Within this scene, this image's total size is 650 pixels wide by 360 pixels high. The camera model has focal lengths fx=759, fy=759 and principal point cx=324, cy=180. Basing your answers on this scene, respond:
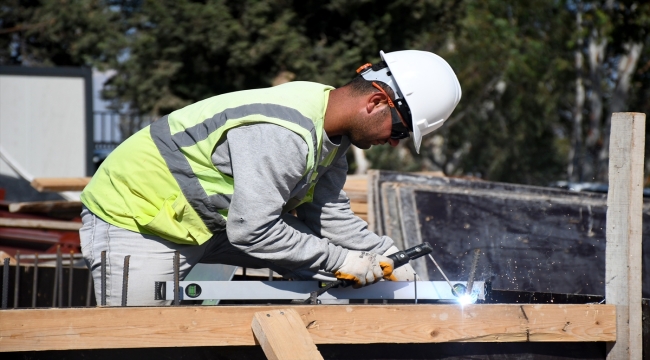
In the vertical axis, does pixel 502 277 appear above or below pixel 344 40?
below

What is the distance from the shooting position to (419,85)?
9.70ft

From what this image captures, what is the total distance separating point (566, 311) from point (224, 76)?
1277cm

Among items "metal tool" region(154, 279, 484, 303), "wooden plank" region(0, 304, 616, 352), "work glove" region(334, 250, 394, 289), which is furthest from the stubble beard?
"wooden plank" region(0, 304, 616, 352)

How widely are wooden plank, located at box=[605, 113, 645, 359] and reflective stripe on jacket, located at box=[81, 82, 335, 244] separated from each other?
3.64ft

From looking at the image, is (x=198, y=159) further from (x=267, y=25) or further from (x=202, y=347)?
(x=267, y=25)

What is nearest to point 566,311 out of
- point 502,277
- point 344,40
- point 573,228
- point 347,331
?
point 347,331

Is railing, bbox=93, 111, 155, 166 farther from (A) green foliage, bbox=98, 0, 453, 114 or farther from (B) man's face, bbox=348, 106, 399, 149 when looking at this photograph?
(B) man's face, bbox=348, 106, 399, 149

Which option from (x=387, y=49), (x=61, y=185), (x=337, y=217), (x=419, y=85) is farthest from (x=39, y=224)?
(x=387, y=49)

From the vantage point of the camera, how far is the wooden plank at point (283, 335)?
229 cm

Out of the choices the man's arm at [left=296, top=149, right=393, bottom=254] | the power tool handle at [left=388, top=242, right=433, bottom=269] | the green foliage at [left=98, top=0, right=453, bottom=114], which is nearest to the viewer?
the power tool handle at [left=388, top=242, right=433, bottom=269]

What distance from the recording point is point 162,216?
2.93 metres

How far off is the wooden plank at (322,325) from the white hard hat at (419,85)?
2.49 feet

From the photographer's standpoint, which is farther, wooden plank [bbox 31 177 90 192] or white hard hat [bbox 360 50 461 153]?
wooden plank [bbox 31 177 90 192]

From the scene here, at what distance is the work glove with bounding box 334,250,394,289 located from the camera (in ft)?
9.73
